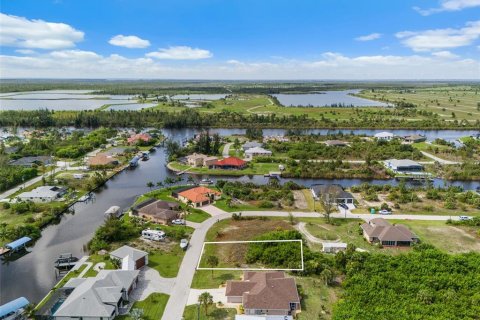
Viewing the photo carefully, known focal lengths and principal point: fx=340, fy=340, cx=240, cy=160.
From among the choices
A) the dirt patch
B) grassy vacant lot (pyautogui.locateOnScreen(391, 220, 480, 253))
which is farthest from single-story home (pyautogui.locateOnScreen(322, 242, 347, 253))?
the dirt patch

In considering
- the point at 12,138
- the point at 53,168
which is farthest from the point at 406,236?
the point at 12,138

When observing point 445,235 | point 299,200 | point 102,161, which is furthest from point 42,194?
point 445,235

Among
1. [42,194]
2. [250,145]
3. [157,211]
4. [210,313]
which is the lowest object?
[210,313]

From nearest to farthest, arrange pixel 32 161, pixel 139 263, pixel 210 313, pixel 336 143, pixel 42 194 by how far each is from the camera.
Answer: pixel 210 313 → pixel 139 263 → pixel 42 194 → pixel 32 161 → pixel 336 143

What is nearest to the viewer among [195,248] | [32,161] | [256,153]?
[195,248]

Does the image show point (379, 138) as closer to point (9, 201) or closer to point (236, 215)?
point (236, 215)

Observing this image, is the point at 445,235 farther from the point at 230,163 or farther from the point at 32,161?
the point at 32,161

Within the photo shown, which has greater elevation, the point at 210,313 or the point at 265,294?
the point at 265,294
